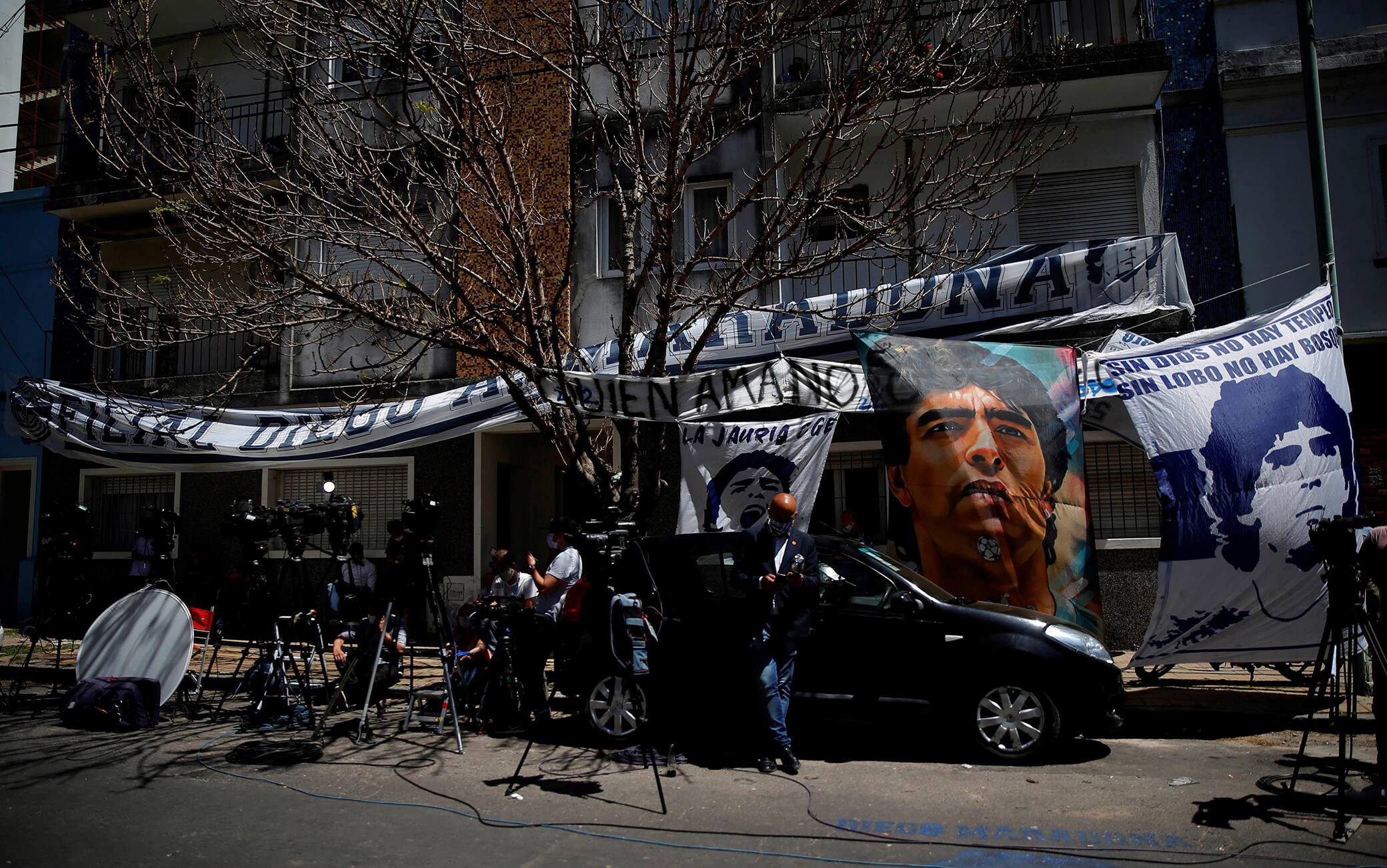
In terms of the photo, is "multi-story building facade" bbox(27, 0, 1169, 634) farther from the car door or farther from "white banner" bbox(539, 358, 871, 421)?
the car door

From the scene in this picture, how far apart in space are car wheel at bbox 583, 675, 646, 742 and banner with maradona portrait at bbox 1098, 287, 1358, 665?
13.4 ft

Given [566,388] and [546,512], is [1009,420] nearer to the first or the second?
Answer: [566,388]

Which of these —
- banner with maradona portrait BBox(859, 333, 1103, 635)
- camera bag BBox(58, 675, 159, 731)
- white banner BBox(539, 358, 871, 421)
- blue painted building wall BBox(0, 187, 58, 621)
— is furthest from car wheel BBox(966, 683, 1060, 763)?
blue painted building wall BBox(0, 187, 58, 621)

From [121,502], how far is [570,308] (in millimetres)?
8675

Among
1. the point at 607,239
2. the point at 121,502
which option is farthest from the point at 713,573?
the point at 121,502

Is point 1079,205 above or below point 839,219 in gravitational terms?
above

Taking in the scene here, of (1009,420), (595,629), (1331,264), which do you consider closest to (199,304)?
(595,629)

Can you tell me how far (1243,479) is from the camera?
7.88m

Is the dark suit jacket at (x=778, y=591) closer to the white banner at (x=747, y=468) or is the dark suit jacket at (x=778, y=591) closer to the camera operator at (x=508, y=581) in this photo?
the camera operator at (x=508, y=581)

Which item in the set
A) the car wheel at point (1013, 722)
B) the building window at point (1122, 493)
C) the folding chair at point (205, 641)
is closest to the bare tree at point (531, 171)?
the folding chair at point (205, 641)

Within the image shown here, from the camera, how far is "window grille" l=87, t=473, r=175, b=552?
1572 centimetres

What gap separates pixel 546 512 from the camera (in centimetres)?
1584

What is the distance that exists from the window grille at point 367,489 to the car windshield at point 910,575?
9.07m

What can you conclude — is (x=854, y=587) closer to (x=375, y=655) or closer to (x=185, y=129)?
(x=375, y=655)
